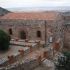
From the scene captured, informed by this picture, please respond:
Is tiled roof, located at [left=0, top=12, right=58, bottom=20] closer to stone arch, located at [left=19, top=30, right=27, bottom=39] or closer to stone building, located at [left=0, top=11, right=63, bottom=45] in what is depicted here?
stone building, located at [left=0, top=11, right=63, bottom=45]

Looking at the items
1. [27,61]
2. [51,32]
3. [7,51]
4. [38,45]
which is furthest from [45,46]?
[27,61]

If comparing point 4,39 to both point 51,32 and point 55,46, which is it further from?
point 51,32

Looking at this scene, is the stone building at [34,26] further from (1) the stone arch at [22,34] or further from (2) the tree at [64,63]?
(2) the tree at [64,63]

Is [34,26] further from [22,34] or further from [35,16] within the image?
[22,34]

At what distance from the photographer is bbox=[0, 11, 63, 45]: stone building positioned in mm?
30072

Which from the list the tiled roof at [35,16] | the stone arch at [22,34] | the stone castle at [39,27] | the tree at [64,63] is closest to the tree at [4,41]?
the stone castle at [39,27]

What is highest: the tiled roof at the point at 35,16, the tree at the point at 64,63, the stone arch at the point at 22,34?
the tiled roof at the point at 35,16

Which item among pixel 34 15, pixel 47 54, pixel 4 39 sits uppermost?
pixel 34 15

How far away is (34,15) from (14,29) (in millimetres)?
3590

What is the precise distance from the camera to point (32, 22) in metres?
31.0

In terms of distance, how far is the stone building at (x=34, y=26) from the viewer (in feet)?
98.7

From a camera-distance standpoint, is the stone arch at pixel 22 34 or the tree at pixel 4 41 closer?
the tree at pixel 4 41

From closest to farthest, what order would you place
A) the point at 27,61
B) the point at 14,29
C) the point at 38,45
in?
the point at 27,61 → the point at 38,45 → the point at 14,29

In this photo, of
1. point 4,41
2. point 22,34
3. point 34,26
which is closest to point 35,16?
point 34,26
